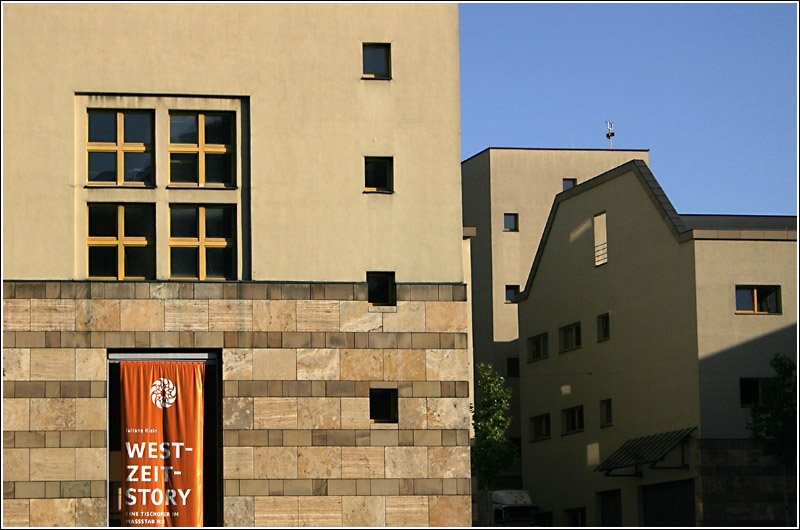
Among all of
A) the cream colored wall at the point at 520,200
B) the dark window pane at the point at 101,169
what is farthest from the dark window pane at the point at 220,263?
the cream colored wall at the point at 520,200

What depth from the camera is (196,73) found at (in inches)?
1726

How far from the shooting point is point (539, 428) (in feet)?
230

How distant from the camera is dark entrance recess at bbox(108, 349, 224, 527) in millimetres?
42125

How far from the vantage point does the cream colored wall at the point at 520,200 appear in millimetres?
86750

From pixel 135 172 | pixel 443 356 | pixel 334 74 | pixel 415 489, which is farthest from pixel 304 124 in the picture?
pixel 415 489

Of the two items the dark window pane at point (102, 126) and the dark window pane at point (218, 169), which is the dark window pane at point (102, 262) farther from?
the dark window pane at point (218, 169)

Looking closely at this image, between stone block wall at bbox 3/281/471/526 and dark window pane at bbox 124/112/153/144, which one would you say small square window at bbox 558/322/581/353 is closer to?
stone block wall at bbox 3/281/471/526

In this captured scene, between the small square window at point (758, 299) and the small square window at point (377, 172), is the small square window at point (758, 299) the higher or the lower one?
the lower one

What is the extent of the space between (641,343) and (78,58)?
26.9m

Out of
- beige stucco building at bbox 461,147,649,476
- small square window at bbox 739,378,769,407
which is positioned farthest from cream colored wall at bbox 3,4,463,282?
beige stucco building at bbox 461,147,649,476

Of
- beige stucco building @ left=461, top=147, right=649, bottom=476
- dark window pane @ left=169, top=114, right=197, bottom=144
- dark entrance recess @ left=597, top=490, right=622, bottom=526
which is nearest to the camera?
dark window pane @ left=169, top=114, right=197, bottom=144

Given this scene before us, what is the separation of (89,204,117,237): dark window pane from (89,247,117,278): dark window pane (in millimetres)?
438

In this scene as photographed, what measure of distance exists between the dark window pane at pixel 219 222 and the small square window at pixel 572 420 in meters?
26.1

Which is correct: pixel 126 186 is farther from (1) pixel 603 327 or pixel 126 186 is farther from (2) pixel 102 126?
(1) pixel 603 327
